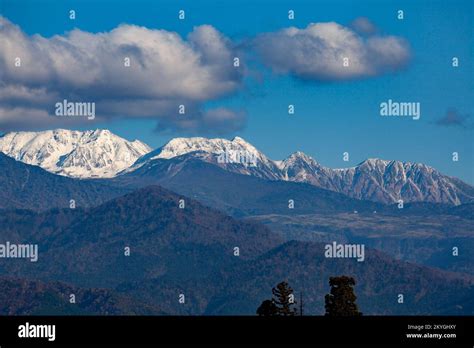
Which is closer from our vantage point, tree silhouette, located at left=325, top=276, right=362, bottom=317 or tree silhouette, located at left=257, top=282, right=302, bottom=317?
tree silhouette, located at left=325, top=276, right=362, bottom=317

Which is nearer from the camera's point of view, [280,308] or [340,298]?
[340,298]

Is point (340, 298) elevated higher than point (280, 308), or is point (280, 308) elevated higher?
point (340, 298)

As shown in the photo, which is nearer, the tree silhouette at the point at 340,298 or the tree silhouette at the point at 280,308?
the tree silhouette at the point at 340,298
